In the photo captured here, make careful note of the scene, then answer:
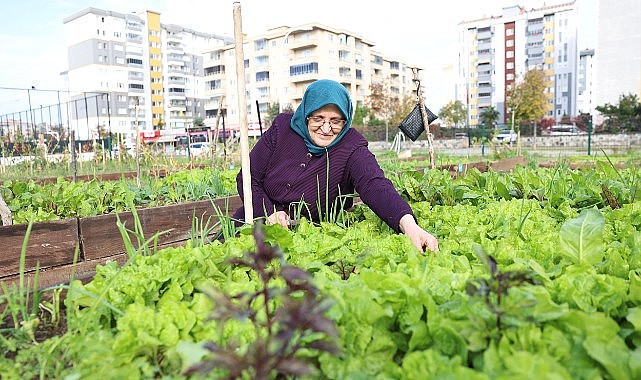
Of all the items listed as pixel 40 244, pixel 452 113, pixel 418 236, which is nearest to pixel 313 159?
pixel 418 236

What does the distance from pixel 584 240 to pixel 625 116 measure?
3576 centimetres

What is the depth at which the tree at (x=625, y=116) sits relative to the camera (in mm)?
26859

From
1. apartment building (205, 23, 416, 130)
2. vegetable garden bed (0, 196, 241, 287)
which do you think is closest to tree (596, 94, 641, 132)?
apartment building (205, 23, 416, 130)

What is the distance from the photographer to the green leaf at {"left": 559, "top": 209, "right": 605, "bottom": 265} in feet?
4.95

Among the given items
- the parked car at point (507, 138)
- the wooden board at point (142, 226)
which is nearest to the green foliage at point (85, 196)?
the wooden board at point (142, 226)

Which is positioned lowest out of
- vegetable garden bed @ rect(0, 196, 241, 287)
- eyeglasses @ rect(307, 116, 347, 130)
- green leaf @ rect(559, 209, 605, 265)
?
vegetable garden bed @ rect(0, 196, 241, 287)

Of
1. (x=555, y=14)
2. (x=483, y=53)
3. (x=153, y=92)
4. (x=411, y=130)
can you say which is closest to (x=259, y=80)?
(x=153, y=92)

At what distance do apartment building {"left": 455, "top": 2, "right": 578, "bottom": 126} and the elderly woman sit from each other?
7353 cm

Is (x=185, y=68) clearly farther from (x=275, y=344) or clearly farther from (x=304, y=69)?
(x=275, y=344)

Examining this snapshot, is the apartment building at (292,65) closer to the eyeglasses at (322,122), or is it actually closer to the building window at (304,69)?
the building window at (304,69)

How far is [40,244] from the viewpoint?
3.04m

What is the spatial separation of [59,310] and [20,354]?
328 mm

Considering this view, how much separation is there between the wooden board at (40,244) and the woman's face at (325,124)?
1.63 metres

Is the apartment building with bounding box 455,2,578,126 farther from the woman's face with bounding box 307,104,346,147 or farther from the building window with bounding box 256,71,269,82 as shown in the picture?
the woman's face with bounding box 307,104,346,147
